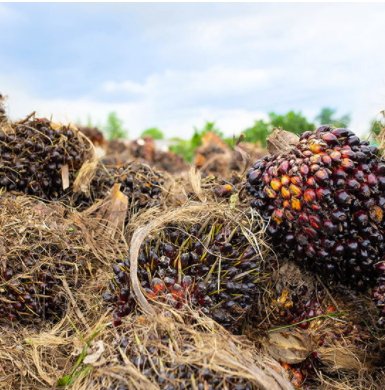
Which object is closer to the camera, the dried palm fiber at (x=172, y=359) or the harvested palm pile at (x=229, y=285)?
the dried palm fiber at (x=172, y=359)

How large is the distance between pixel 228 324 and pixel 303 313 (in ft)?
1.25

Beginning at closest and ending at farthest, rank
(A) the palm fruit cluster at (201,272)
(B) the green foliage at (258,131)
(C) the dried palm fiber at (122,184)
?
(A) the palm fruit cluster at (201,272), (C) the dried palm fiber at (122,184), (B) the green foliage at (258,131)

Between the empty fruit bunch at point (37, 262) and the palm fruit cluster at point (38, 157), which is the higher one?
the palm fruit cluster at point (38, 157)

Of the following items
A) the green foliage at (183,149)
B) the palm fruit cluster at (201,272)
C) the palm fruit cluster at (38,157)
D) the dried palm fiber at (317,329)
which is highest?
the palm fruit cluster at (38,157)

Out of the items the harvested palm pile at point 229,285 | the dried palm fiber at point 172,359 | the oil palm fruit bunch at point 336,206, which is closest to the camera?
the dried palm fiber at point 172,359

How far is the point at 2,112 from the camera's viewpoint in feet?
10.2

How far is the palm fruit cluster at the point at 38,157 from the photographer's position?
9.39 ft

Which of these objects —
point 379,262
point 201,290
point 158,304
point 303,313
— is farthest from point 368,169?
point 158,304

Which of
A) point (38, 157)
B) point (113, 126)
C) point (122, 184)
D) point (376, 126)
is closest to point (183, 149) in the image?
point (113, 126)

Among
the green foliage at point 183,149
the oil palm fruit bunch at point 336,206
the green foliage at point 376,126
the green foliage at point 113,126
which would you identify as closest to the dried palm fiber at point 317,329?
the oil palm fruit bunch at point 336,206

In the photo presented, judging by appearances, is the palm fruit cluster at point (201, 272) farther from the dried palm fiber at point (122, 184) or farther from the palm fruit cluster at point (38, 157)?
the palm fruit cluster at point (38, 157)

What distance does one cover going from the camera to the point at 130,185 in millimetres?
3193

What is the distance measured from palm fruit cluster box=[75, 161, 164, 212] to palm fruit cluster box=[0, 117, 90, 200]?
167 millimetres

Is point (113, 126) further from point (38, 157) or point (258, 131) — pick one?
point (38, 157)
